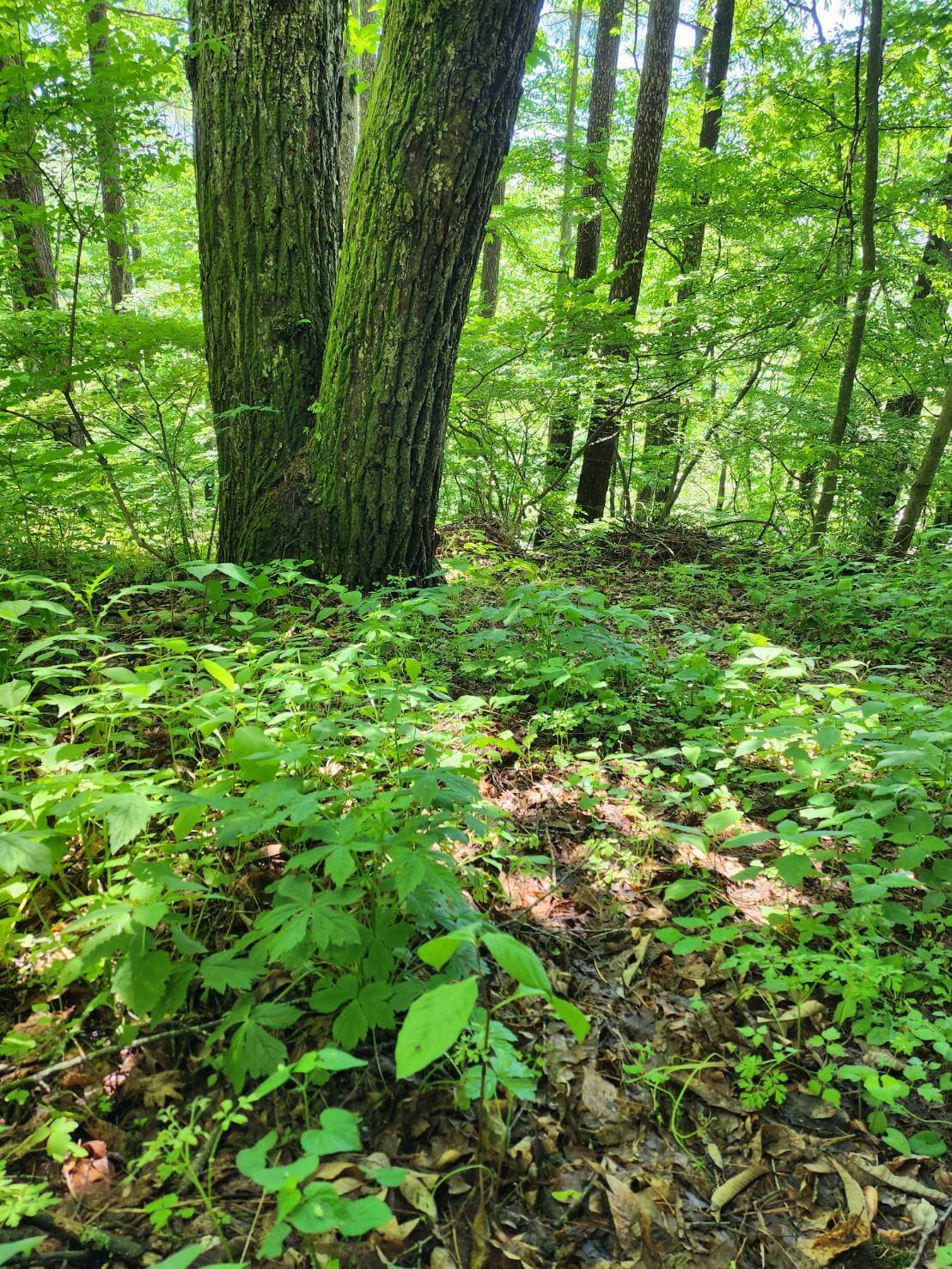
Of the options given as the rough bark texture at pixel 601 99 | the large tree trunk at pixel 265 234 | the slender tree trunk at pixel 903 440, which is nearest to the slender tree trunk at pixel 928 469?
the slender tree trunk at pixel 903 440

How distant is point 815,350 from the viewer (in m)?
7.71

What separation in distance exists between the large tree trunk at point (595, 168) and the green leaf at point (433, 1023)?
18.7 ft

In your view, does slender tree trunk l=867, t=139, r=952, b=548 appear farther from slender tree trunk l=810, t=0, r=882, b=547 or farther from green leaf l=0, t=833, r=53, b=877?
green leaf l=0, t=833, r=53, b=877

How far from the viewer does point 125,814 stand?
4.57 ft

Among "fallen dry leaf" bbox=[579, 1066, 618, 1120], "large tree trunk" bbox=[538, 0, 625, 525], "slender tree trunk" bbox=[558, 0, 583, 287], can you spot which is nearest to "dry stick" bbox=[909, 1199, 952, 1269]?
"fallen dry leaf" bbox=[579, 1066, 618, 1120]

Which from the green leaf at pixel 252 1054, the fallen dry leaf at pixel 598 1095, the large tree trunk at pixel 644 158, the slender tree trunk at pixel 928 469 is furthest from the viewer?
the large tree trunk at pixel 644 158

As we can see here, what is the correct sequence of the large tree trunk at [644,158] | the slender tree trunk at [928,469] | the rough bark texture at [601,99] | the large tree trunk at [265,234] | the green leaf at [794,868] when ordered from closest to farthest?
the green leaf at [794,868] < the large tree trunk at [265,234] < the slender tree trunk at [928,469] < the large tree trunk at [644,158] < the rough bark texture at [601,99]

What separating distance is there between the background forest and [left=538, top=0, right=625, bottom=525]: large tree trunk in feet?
0.52

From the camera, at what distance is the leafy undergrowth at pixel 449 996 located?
1162 mm

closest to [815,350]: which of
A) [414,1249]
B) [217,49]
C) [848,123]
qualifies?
[848,123]

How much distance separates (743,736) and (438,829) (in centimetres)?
146

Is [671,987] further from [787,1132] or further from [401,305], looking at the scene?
[401,305]

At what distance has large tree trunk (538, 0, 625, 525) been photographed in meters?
6.57

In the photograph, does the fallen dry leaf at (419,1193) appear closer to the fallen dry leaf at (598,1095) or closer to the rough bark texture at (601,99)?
the fallen dry leaf at (598,1095)
